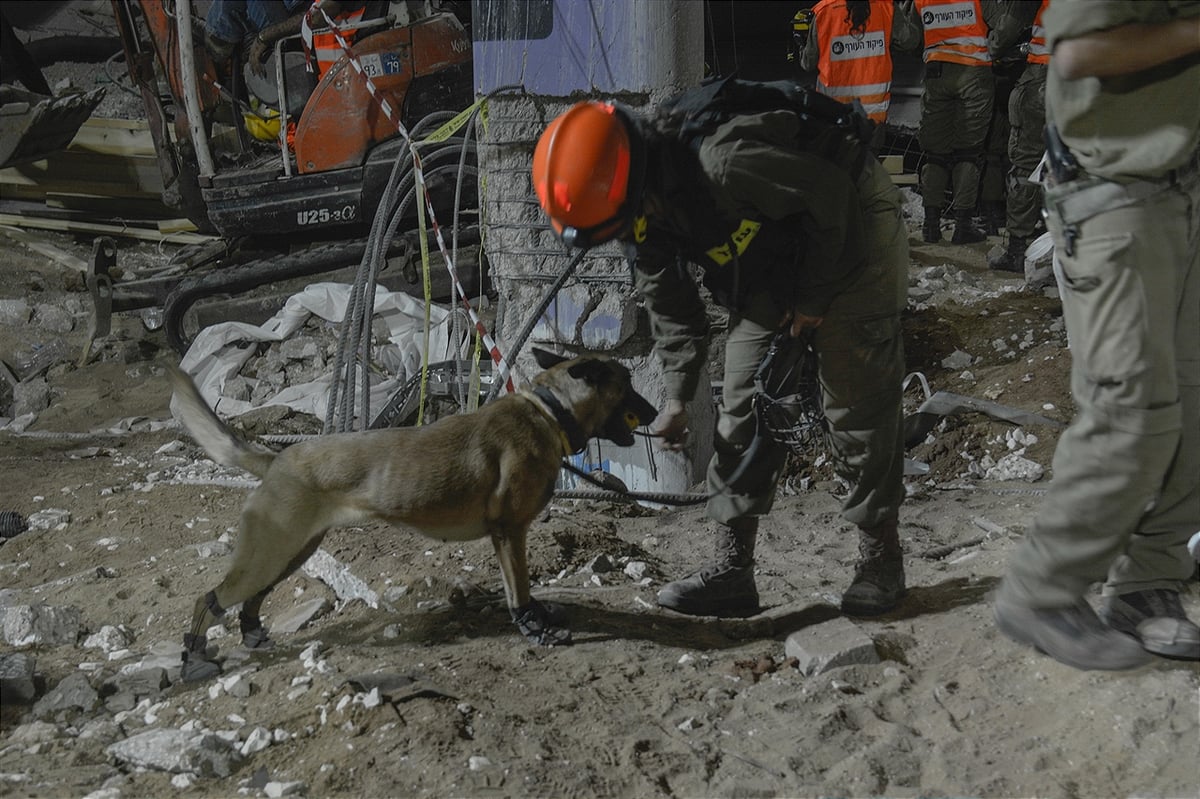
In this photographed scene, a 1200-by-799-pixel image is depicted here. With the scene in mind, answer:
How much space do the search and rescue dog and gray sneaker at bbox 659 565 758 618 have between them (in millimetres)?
507

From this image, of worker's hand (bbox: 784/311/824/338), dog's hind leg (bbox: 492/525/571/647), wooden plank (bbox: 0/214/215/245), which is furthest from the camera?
wooden plank (bbox: 0/214/215/245)

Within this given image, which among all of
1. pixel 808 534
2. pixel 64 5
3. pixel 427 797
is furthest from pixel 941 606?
pixel 64 5

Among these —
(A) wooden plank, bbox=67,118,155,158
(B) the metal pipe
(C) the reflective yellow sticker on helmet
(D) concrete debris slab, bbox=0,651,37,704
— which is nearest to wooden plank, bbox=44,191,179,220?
(A) wooden plank, bbox=67,118,155,158

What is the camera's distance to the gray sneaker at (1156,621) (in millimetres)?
2602

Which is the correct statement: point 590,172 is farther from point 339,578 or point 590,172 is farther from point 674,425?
point 339,578

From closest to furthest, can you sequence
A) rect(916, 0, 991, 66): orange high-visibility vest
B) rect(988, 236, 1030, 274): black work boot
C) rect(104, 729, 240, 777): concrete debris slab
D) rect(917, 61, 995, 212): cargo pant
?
1. rect(104, 729, 240, 777): concrete debris slab
2. rect(988, 236, 1030, 274): black work boot
3. rect(916, 0, 991, 66): orange high-visibility vest
4. rect(917, 61, 995, 212): cargo pant

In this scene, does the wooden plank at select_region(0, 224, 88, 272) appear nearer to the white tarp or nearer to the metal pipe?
the metal pipe

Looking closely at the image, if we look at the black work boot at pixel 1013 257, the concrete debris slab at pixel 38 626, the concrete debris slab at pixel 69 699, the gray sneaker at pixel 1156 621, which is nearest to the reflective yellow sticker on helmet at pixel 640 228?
the gray sneaker at pixel 1156 621

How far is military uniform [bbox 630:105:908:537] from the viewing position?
3049mm

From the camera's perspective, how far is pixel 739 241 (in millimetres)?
3199

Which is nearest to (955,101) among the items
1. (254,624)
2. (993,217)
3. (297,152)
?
(993,217)

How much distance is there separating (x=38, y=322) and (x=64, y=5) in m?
7.63

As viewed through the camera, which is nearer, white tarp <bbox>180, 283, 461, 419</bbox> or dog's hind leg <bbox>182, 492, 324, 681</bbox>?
dog's hind leg <bbox>182, 492, 324, 681</bbox>

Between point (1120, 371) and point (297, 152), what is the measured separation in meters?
6.51
